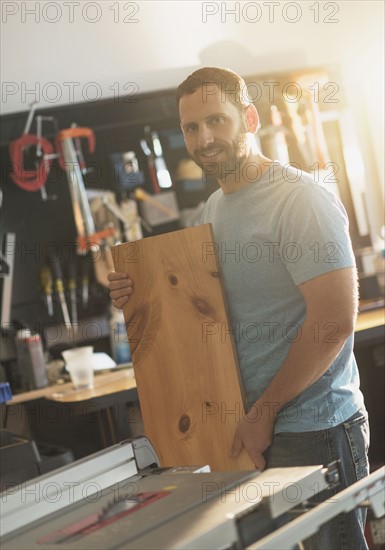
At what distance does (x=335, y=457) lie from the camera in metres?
1.90

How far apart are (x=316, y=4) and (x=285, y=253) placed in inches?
134

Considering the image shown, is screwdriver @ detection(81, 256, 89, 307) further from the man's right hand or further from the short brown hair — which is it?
the short brown hair

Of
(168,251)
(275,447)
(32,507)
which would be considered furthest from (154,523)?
(168,251)

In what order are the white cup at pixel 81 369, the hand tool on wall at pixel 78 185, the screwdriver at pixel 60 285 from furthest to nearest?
the screwdriver at pixel 60 285 → the hand tool on wall at pixel 78 185 → the white cup at pixel 81 369

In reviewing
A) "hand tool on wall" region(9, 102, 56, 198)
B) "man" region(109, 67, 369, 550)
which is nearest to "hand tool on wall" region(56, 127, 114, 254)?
"hand tool on wall" region(9, 102, 56, 198)

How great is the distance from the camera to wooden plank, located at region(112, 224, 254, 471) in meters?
2.02

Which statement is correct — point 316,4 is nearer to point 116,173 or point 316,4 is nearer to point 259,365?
point 116,173

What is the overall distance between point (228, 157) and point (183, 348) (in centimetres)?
46

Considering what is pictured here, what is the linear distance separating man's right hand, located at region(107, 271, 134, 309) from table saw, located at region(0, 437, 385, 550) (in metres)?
0.62

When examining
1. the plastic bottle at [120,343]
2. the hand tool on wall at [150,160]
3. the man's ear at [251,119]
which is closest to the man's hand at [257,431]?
the man's ear at [251,119]

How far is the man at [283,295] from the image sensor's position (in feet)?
6.07

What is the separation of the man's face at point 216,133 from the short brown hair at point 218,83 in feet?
0.04

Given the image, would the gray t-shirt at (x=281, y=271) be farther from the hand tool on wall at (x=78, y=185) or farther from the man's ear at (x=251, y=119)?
the hand tool on wall at (x=78, y=185)

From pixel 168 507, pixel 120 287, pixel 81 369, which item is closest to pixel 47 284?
pixel 81 369
